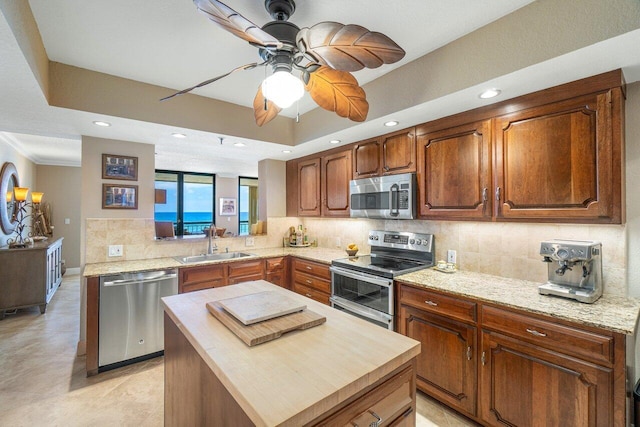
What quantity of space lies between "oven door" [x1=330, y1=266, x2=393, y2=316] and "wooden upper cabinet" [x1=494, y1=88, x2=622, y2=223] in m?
1.02

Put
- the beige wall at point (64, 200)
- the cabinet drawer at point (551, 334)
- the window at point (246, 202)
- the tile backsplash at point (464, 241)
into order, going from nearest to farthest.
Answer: the cabinet drawer at point (551, 334), the tile backsplash at point (464, 241), the beige wall at point (64, 200), the window at point (246, 202)

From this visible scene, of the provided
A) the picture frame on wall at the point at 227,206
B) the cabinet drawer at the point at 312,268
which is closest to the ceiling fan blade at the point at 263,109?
the cabinet drawer at the point at 312,268

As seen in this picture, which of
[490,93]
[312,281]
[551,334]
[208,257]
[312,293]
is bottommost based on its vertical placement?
[312,293]

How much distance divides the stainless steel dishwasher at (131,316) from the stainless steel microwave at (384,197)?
6.54 ft

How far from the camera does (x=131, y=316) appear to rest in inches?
103

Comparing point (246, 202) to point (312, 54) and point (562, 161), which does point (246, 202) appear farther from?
point (562, 161)

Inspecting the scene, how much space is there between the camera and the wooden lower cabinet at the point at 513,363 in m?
1.37

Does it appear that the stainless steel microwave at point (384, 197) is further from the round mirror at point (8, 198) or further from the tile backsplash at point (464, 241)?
the round mirror at point (8, 198)

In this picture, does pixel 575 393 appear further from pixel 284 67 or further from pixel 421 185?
pixel 284 67

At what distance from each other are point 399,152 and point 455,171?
0.59 metres

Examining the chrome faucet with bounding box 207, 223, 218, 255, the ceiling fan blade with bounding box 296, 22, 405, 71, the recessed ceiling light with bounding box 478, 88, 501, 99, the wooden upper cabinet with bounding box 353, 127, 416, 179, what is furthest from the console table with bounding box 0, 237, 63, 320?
the recessed ceiling light with bounding box 478, 88, 501, 99

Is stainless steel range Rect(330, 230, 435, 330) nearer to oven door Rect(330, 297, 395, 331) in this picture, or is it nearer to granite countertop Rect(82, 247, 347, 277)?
oven door Rect(330, 297, 395, 331)

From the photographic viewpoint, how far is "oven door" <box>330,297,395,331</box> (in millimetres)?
2311

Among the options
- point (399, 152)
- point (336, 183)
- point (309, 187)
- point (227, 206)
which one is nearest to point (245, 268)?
point (309, 187)
